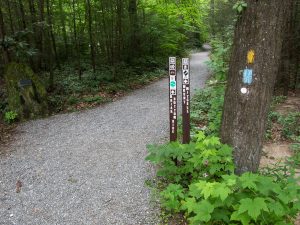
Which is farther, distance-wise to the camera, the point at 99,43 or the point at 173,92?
the point at 99,43

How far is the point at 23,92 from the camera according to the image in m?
8.98

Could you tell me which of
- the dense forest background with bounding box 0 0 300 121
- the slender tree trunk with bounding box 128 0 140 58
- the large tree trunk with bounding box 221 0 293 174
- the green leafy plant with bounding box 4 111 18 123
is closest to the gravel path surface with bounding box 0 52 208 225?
the green leafy plant with bounding box 4 111 18 123

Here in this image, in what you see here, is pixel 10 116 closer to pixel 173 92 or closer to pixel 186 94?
pixel 173 92

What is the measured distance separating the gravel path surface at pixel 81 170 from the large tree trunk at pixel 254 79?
1572 mm

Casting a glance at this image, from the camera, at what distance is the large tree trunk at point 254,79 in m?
3.46

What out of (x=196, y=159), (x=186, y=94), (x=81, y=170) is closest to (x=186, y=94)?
(x=186, y=94)

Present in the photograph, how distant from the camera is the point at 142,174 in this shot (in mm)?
4969

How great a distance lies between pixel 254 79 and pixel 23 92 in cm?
758

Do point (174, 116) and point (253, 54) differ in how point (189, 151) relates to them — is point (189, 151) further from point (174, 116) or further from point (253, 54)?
point (253, 54)

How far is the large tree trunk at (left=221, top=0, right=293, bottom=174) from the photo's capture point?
136 inches

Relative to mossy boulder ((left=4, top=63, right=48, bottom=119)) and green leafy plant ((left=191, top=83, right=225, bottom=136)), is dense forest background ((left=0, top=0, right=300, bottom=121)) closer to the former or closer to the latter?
mossy boulder ((left=4, top=63, right=48, bottom=119))

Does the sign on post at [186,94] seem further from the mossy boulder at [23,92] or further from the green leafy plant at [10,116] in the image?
the green leafy plant at [10,116]

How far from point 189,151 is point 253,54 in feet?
5.19

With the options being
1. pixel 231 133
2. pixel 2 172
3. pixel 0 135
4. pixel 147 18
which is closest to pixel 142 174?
pixel 231 133
